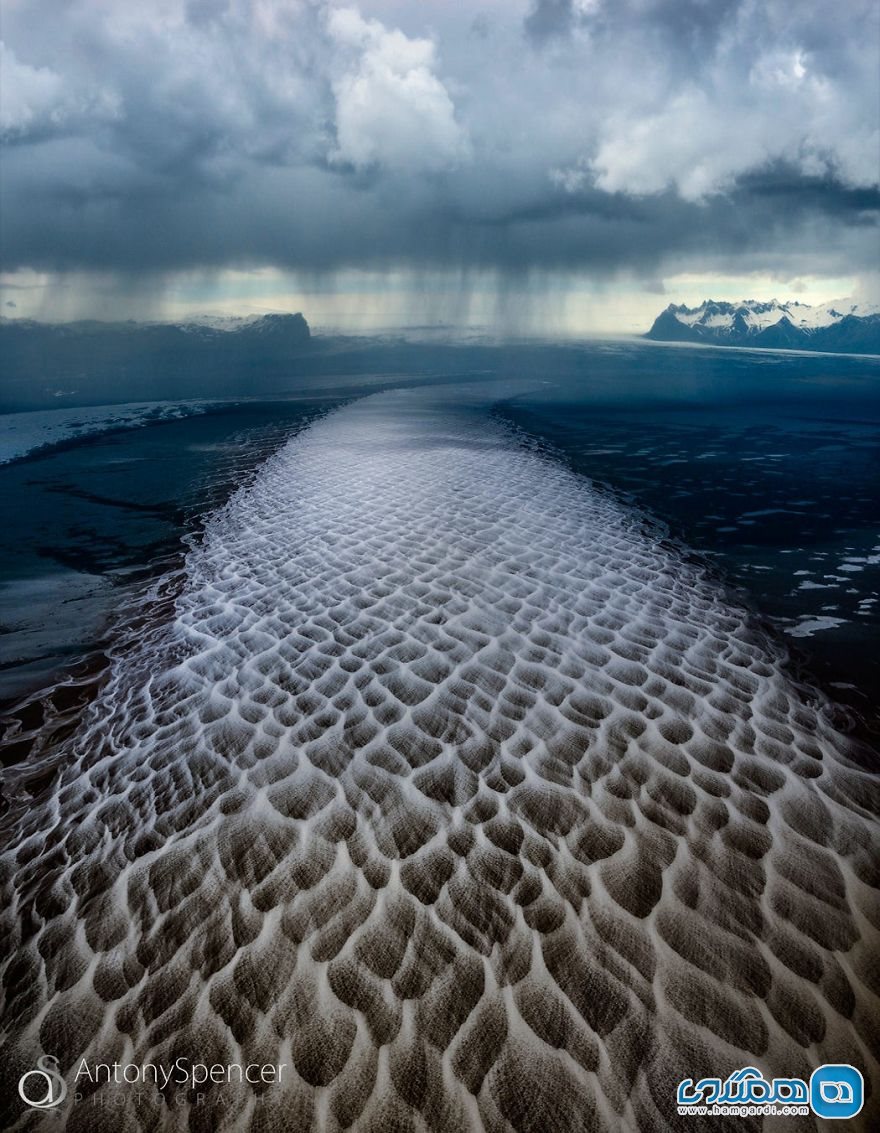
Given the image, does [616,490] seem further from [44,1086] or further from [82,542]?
[44,1086]

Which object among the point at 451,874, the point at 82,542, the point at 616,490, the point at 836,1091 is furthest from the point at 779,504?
the point at 82,542

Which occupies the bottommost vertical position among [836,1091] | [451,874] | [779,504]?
[779,504]

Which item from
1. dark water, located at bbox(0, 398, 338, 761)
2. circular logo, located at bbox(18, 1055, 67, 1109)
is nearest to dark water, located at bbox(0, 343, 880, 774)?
dark water, located at bbox(0, 398, 338, 761)

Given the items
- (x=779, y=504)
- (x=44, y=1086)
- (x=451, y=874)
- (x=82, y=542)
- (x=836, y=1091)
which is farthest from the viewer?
(x=779, y=504)

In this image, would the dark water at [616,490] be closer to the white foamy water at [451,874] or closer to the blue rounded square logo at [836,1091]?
the white foamy water at [451,874]

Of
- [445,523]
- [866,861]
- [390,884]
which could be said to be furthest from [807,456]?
[390,884]

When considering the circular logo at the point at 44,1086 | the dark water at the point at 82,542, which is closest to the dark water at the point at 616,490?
the dark water at the point at 82,542

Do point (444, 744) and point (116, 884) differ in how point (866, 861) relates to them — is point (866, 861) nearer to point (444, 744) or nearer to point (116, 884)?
point (444, 744)
